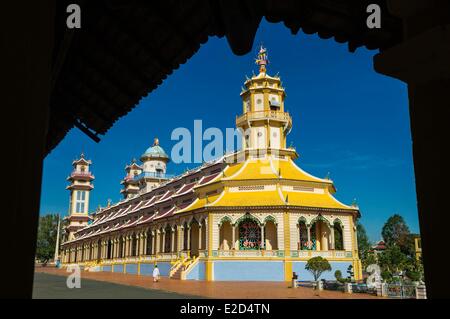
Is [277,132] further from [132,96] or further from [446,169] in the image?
[446,169]

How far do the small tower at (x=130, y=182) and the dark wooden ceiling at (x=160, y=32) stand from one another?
6912 cm

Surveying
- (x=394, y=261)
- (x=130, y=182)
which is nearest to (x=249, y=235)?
(x=394, y=261)

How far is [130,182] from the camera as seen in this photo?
7481 cm

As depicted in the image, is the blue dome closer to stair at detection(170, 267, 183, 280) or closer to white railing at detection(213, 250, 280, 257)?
stair at detection(170, 267, 183, 280)

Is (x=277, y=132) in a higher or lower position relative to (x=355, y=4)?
higher

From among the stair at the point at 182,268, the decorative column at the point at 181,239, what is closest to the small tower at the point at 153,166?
the decorative column at the point at 181,239

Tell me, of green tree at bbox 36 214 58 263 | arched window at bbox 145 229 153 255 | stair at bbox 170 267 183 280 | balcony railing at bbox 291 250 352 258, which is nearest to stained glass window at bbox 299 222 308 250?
balcony railing at bbox 291 250 352 258

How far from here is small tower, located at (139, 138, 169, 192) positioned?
65.1 metres

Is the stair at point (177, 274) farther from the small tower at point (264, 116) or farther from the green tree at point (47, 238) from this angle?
the green tree at point (47, 238)

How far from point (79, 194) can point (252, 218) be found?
191ft

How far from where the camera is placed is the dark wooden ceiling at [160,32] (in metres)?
4.46
